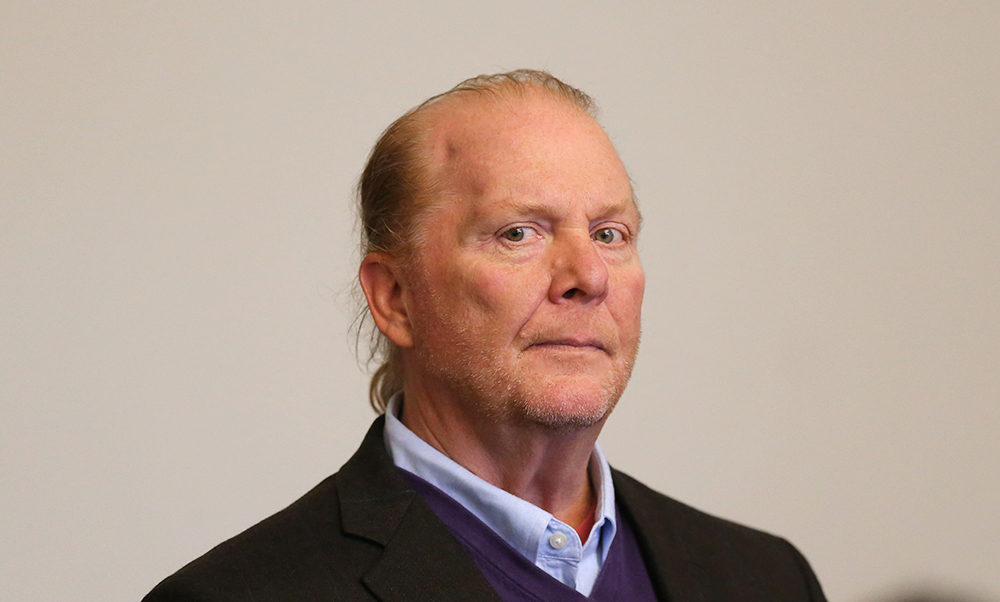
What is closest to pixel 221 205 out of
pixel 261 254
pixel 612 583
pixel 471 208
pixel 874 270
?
pixel 261 254

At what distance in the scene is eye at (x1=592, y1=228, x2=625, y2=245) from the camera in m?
2.72

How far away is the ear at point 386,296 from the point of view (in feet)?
9.11

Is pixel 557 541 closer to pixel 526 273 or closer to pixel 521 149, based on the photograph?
pixel 526 273

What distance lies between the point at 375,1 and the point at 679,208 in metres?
1.39

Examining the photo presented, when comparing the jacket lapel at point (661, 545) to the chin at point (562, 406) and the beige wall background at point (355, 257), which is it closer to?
the chin at point (562, 406)

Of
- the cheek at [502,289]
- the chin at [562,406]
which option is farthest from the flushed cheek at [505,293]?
the chin at [562,406]

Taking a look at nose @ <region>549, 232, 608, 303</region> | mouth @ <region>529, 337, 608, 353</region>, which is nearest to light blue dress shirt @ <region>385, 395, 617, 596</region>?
mouth @ <region>529, 337, 608, 353</region>

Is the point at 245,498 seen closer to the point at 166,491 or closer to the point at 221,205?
the point at 166,491

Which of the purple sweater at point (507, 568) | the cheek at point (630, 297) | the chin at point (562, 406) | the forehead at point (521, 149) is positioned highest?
the forehead at point (521, 149)

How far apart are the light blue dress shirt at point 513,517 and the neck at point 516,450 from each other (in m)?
→ 0.05

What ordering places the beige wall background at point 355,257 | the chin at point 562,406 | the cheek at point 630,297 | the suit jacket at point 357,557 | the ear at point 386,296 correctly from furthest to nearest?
the beige wall background at point 355,257 → the ear at point 386,296 → the cheek at point 630,297 → the chin at point 562,406 → the suit jacket at point 357,557

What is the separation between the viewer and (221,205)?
13.0ft

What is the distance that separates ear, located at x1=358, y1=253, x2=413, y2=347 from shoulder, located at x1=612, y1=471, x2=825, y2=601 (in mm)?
675

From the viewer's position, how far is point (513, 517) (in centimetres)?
256
